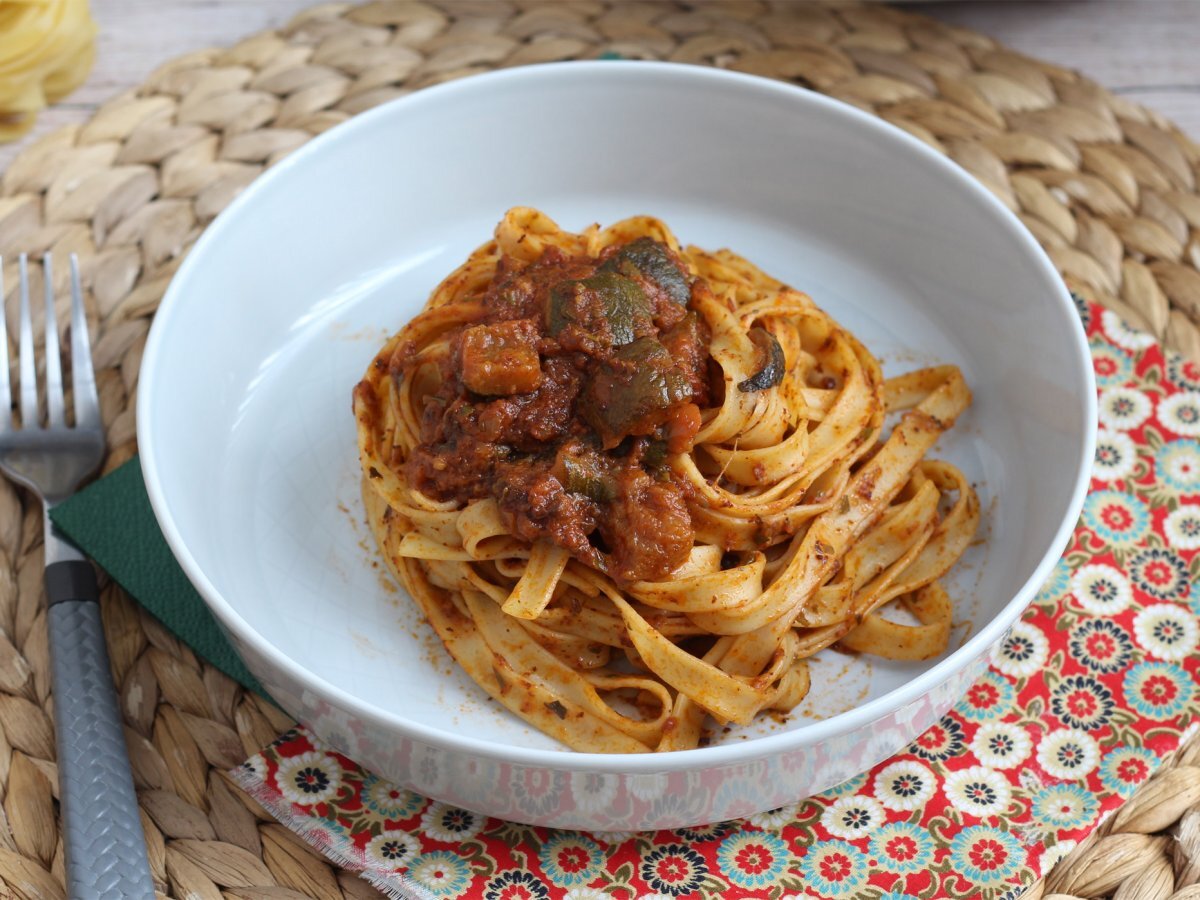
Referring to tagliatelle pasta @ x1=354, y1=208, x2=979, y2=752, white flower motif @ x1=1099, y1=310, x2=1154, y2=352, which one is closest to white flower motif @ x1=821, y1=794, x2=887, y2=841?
tagliatelle pasta @ x1=354, y1=208, x2=979, y2=752

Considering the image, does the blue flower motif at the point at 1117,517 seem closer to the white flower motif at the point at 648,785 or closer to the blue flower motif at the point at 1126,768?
the blue flower motif at the point at 1126,768

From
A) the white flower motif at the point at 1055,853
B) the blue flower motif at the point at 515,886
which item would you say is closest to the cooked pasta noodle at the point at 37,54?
the blue flower motif at the point at 515,886

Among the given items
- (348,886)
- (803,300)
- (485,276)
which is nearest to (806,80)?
(803,300)

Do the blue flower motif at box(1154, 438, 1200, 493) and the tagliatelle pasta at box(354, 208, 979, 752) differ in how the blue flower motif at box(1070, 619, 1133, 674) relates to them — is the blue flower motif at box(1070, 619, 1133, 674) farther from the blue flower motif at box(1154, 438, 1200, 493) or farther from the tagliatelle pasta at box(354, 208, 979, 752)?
the blue flower motif at box(1154, 438, 1200, 493)

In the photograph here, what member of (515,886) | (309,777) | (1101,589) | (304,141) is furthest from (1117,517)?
(304,141)

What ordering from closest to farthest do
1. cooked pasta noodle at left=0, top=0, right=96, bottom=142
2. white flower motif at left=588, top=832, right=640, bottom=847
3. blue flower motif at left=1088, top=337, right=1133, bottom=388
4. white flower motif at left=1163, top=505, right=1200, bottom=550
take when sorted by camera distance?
white flower motif at left=588, top=832, right=640, bottom=847 < white flower motif at left=1163, top=505, right=1200, bottom=550 < blue flower motif at left=1088, top=337, right=1133, bottom=388 < cooked pasta noodle at left=0, top=0, right=96, bottom=142

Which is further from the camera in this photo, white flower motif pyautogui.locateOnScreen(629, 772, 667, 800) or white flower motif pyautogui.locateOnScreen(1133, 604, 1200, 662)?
white flower motif pyautogui.locateOnScreen(1133, 604, 1200, 662)

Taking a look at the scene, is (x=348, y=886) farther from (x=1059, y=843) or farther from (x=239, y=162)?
(x=239, y=162)
